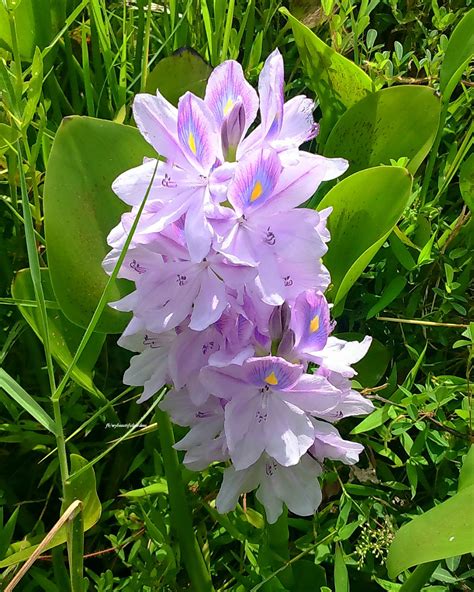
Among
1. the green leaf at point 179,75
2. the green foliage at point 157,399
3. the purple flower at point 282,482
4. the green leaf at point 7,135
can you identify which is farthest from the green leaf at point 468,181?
the green leaf at point 7,135

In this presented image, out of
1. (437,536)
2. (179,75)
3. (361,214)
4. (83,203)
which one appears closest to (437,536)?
(437,536)

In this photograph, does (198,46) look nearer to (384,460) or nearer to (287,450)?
(384,460)

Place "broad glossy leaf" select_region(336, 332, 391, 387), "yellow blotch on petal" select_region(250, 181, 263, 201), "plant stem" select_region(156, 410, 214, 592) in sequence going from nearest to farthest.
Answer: "yellow blotch on petal" select_region(250, 181, 263, 201), "plant stem" select_region(156, 410, 214, 592), "broad glossy leaf" select_region(336, 332, 391, 387)

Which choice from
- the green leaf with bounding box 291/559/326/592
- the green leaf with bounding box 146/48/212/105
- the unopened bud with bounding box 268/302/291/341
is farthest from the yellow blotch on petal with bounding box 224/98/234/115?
the green leaf with bounding box 291/559/326/592

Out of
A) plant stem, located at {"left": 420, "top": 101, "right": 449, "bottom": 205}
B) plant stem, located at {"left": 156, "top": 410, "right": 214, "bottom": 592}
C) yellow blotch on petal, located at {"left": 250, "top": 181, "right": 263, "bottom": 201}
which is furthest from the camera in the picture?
plant stem, located at {"left": 420, "top": 101, "right": 449, "bottom": 205}

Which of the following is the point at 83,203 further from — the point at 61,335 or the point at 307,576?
the point at 307,576

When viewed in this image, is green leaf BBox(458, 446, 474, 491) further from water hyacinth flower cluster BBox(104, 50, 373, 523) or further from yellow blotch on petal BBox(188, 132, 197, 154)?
yellow blotch on petal BBox(188, 132, 197, 154)
